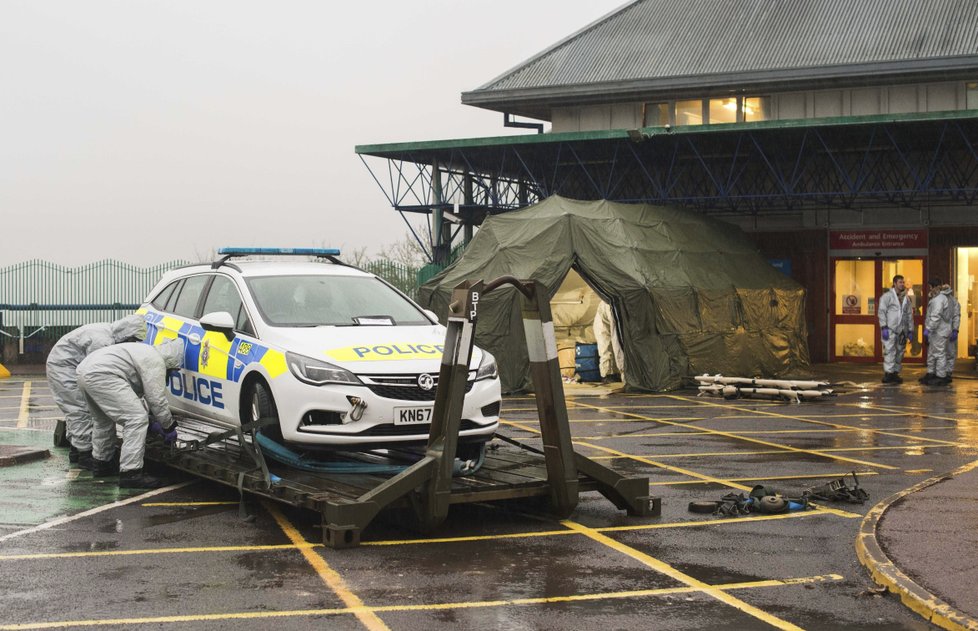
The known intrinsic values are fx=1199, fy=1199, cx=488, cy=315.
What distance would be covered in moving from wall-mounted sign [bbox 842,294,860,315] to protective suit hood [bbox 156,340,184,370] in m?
21.0

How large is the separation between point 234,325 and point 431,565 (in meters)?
3.47

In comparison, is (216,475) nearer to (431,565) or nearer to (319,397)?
(319,397)

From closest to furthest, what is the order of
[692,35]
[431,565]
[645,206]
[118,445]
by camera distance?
[431,565] < [118,445] < [645,206] < [692,35]

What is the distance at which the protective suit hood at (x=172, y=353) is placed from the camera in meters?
10.6

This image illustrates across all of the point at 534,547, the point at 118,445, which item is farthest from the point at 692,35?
the point at 534,547

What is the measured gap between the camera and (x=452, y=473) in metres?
8.47

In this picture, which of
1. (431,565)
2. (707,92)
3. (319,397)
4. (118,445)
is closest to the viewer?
(431,565)

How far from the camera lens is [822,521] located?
9.02 meters

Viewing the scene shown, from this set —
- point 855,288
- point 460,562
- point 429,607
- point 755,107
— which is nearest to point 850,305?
point 855,288

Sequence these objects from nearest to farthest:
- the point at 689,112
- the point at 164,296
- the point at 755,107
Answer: the point at 164,296 < the point at 755,107 < the point at 689,112

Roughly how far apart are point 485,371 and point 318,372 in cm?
139

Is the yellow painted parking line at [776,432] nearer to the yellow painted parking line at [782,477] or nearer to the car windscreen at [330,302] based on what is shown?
the yellow painted parking line at [782,477]

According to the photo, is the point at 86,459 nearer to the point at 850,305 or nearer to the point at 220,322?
the point at 220,322

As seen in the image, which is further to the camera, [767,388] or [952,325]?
[952,325]
